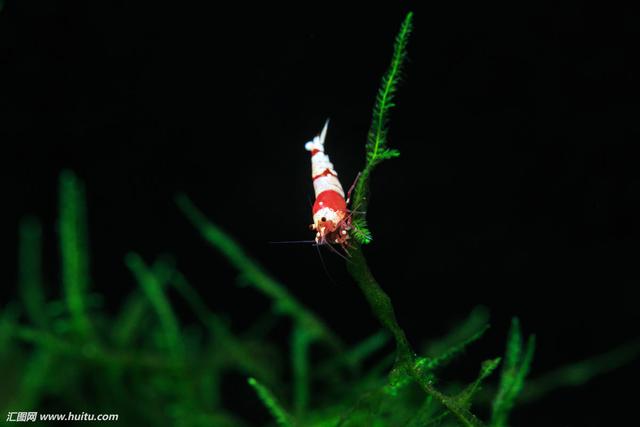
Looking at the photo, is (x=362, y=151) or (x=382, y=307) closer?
(x=382, y=307)

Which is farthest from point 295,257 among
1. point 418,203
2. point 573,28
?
point 573,28

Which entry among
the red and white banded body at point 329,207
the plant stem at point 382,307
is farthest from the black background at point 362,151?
the plant stem at point 382,307

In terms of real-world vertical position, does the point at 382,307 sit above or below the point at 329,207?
below

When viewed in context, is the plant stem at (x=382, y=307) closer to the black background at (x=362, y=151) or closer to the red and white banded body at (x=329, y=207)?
the red and white banded body at (x=329, y=207)

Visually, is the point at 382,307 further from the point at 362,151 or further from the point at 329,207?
the point at 362,151

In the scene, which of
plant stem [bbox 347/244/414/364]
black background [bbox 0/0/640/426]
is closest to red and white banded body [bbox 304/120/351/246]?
plant stem [bbox 347/244/414/364]

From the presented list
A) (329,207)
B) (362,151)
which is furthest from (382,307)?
(362,151)
